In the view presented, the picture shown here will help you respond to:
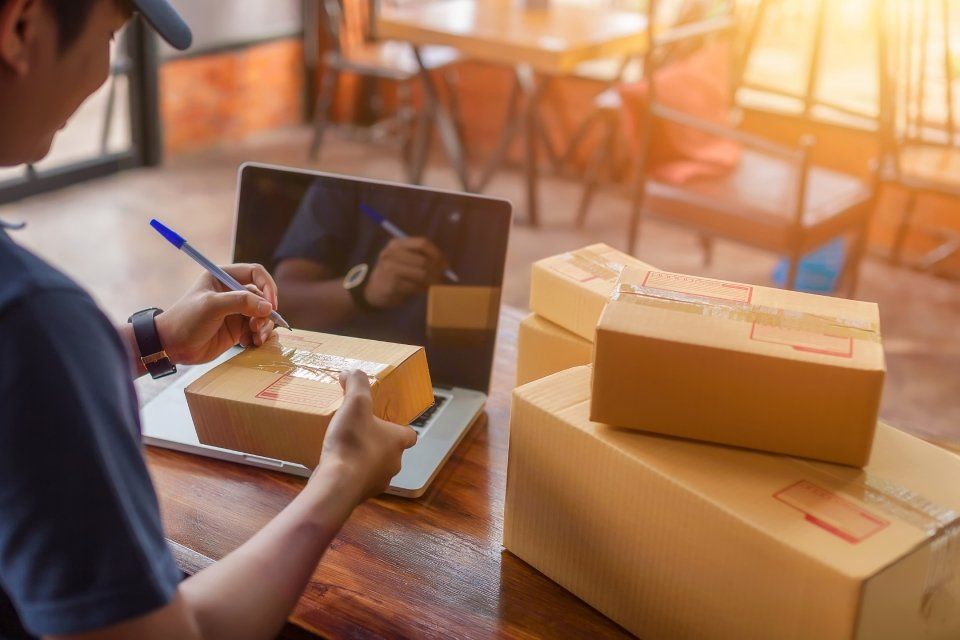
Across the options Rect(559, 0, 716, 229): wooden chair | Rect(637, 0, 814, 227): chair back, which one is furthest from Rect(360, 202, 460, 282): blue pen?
Rect(559, 0, 716, 229): wooden chair

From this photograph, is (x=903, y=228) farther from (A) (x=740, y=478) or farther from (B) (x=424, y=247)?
(A) (x=740, y=478)

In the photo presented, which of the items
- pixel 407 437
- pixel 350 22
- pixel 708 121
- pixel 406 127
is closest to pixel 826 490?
pixel 407 437

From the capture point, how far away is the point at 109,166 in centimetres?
415

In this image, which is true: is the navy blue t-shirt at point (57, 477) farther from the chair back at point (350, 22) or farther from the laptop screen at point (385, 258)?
the chair back at point (350, 22)

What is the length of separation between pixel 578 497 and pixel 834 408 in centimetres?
24

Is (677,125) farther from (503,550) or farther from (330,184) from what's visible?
(503,550)

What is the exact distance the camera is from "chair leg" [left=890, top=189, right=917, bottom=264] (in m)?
3.46

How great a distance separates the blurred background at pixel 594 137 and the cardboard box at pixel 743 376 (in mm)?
1854

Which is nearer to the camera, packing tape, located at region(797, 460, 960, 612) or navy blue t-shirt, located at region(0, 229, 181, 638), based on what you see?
navy blue t-shirt, located at region(0, 229, 181, 638)

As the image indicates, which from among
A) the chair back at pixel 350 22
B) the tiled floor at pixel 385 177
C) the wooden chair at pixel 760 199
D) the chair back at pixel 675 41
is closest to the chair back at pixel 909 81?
the wooden chair at pixel 760 199

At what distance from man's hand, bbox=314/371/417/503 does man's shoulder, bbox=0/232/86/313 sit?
0.26 m

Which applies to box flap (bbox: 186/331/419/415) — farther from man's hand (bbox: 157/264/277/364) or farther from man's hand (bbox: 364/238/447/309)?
man's hand (bbox: 364/238/447/309)

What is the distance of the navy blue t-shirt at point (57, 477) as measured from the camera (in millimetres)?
577

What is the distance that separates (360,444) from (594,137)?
3.89 m
